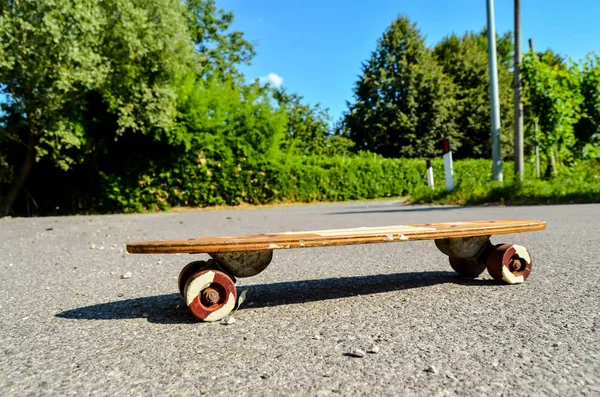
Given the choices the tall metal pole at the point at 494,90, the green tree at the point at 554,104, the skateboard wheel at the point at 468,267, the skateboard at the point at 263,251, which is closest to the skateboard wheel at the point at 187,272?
the skateboard at the point at 263,251

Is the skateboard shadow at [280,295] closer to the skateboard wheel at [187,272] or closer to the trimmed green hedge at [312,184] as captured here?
the skateboard wheel at [187,272]

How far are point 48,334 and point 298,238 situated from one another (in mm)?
1370

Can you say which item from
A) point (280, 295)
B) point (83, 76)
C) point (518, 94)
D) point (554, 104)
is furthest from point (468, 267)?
point (83, 76)

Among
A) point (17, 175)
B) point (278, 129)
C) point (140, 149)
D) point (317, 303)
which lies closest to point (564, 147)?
point (278, 129)

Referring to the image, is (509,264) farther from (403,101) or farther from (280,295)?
(403,101)

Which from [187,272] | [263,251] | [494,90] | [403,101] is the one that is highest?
[403,101]

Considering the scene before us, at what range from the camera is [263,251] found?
2.53m

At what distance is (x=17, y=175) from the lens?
15.6 m

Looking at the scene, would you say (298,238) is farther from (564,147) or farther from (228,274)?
(564,147)

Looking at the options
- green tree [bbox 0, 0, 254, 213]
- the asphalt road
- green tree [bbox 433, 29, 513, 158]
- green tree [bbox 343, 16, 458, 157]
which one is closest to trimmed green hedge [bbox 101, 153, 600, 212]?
green tree [bbox 0, 0, 254, 213]

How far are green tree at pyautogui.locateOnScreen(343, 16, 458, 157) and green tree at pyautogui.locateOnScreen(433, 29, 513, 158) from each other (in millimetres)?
1871

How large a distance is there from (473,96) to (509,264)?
33.5 metres

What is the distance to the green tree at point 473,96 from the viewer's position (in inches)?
1283

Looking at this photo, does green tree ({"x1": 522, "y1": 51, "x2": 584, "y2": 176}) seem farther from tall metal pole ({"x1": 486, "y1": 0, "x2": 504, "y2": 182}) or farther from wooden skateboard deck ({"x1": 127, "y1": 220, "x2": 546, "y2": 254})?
wooden skateboard deck ({"x1": 127, "y1": 220, "x2": 546, "y2": 254})
